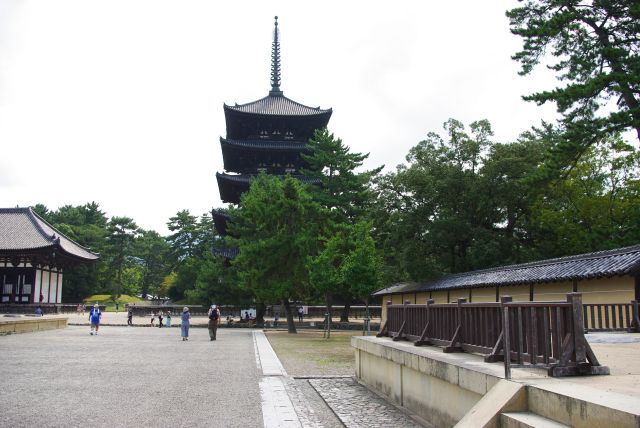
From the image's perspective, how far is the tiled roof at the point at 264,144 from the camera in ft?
141

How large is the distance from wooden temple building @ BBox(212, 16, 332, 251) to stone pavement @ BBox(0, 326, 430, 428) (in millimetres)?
29749

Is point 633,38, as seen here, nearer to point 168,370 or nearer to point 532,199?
point 532,199

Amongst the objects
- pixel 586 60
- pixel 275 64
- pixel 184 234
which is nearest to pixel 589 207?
pixel 586 60

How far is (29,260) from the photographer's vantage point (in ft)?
153

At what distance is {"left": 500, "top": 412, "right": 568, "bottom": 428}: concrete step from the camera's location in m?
3.69

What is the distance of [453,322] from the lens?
7.14 m

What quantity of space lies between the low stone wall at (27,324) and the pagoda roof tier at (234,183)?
1551 centimetres

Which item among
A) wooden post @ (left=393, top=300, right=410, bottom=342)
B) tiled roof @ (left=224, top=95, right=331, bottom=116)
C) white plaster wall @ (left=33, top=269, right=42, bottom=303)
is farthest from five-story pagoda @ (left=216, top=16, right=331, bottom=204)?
wooden post @ (left=393, top=300, right=410, bottom=342)

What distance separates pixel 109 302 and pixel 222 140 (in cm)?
3580

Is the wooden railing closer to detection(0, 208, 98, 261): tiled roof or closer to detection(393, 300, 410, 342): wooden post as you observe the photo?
detection(393, 300, 410, 342): wooden post

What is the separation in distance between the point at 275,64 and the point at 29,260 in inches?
1128

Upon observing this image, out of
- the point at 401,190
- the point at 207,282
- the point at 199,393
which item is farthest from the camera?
the point at 207,282

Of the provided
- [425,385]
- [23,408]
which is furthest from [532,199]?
[23,408]

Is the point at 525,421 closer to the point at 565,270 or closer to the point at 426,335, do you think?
the point at 426,335
